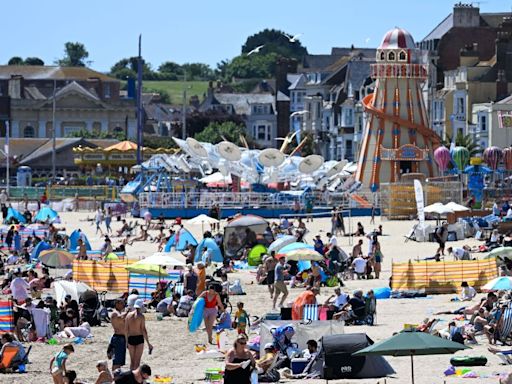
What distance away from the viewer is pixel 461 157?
202 feet

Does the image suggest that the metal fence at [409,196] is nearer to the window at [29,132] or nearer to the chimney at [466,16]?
the chimney at [466,16]

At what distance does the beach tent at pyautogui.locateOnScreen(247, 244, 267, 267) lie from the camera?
3800cm

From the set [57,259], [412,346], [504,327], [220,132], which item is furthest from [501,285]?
[220,132]

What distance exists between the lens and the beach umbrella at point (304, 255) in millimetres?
31828

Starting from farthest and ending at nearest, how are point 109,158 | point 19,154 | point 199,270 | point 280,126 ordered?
1. point 280,126
2. point 19,154
3. point 109,158
4. point 199,270

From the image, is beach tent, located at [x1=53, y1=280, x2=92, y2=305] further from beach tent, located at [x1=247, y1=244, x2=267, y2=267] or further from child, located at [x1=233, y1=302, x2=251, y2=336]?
beach tent, located at [x1=247, y1=244, x2=267, y2=267]

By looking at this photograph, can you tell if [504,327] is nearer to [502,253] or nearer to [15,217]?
[502,253]

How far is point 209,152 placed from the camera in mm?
65188

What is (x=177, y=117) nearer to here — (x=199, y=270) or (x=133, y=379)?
(x=199, y=270)

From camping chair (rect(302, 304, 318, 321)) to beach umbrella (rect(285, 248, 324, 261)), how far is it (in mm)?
7317

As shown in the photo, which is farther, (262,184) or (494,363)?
(262,184)

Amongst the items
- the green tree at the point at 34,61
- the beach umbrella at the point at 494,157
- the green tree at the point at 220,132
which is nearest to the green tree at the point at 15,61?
the green tree at the point at 34,61

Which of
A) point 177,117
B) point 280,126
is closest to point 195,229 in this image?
point 280,126

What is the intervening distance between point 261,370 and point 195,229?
33.9m
